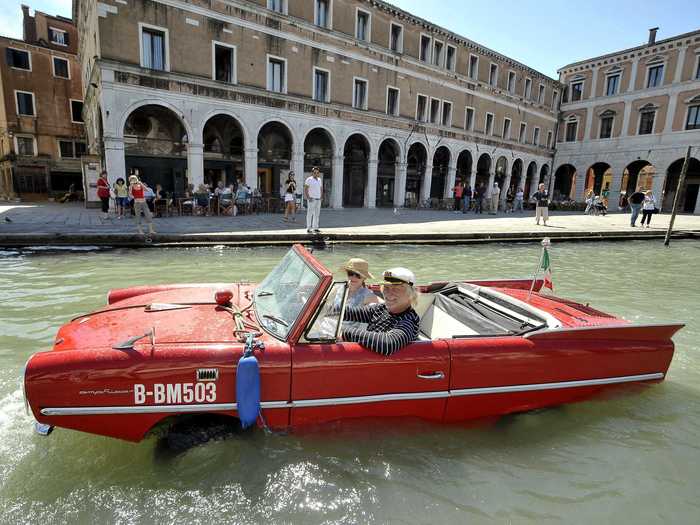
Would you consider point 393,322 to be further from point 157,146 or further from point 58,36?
point 58,36

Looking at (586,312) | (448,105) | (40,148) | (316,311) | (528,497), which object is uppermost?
(448,105)

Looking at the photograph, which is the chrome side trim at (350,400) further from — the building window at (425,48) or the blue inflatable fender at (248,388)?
the building window at (425,48)

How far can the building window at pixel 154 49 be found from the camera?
52.3ft

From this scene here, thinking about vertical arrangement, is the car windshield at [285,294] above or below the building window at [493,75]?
below

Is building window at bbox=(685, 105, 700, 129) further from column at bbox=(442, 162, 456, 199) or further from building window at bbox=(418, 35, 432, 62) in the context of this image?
building window at bbox=(418, 35, 432, 62)

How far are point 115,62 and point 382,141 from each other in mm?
14359

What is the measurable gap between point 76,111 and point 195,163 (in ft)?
63.8

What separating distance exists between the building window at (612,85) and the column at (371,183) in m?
23.5

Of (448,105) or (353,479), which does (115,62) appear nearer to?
(353,479)

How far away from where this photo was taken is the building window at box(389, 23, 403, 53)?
2391 centimetres

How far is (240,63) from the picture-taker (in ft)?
60.0

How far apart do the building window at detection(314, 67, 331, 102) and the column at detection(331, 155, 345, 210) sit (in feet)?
10.2

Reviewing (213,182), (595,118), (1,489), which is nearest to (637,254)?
(1,489)

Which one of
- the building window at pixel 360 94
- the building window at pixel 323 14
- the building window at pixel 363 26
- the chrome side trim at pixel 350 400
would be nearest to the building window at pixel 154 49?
the building window at pixel 323 14
